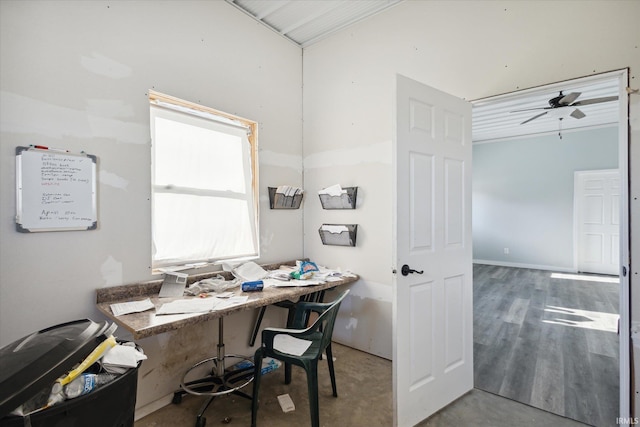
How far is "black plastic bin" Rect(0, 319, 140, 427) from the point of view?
2.59 feet

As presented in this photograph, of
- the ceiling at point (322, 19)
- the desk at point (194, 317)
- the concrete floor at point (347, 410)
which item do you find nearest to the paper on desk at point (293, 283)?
the desk at point (194, 317)

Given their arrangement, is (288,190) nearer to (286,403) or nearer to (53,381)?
(286,403)

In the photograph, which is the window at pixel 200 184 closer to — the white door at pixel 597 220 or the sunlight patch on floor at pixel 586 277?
the sunlight patch on floor at pixel 586 277

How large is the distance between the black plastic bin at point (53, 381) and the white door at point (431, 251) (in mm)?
1365

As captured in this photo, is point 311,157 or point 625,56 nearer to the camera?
point 625,56

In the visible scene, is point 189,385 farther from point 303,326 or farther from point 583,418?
point 583,418

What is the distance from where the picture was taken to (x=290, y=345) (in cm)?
191

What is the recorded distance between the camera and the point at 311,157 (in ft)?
10.4

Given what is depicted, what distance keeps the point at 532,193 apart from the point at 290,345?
6881 millimetres

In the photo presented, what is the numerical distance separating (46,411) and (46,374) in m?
0.10

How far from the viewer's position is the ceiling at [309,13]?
2588 mm

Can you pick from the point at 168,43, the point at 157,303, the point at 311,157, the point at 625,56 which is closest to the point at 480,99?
the point at 625,56

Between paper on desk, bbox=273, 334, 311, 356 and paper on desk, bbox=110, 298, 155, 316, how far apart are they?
0.80 m

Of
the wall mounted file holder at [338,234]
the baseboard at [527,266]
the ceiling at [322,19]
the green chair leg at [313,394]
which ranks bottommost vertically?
the baseboard at [527,266]
